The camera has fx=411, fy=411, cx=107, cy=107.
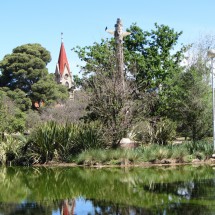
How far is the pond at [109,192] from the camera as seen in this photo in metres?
9.52

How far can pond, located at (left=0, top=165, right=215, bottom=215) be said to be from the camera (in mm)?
9516

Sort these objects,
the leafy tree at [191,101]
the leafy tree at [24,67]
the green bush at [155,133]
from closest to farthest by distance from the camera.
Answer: the green bush at [155,133] → the leafy tree at [191,101] → the leafy tree at [24,67]

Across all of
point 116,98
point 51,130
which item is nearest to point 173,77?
point 116,98

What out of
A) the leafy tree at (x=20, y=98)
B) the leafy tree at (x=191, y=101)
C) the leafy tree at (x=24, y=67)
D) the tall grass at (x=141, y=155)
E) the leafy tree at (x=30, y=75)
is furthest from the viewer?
the leafy tree at (x=24, y=67)

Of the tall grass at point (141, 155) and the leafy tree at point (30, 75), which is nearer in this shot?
the tall grass at point (141, 155)

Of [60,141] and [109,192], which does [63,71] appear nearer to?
[60,141]

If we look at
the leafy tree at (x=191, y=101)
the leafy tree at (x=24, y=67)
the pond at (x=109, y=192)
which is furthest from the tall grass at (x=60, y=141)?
the leafy tree at (x=24, y=67)

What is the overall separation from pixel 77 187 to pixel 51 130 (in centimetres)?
896

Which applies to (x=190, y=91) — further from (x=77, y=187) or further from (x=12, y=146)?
(x=77, y=187)

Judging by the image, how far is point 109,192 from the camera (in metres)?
12.1

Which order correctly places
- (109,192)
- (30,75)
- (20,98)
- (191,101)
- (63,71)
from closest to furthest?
(109,192)
(191,101)
(20,98)
(30,75)
(63,71)

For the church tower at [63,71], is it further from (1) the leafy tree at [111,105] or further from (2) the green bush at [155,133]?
(1) the leafy tree at [111,105]

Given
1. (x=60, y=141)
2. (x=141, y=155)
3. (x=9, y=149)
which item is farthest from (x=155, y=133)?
(x=9, y=149)

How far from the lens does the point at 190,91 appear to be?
27.7 metres
